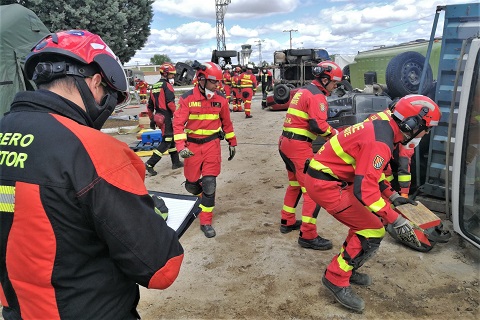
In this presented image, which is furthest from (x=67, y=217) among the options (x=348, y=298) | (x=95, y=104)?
(x=348, y=298)

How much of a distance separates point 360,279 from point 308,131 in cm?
173

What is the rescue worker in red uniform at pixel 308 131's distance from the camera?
159 inches

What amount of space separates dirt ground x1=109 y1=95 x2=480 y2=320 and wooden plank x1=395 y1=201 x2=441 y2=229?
33cm

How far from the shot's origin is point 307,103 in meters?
4.11

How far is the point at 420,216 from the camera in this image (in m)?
3.92

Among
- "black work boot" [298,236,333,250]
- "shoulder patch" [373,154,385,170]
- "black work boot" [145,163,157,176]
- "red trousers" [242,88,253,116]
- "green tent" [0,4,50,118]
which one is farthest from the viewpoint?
"red trousers" [242,88,253,116]

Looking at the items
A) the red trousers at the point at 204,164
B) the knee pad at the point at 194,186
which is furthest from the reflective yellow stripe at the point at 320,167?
the knee pad at the point at 194,186

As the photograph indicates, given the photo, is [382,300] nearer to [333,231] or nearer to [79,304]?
[333,231]

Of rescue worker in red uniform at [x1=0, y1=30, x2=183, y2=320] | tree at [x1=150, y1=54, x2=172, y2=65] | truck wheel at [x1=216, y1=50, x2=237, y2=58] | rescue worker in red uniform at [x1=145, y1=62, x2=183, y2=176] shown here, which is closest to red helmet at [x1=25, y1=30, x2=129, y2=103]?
rescue worker in red uniform at [x1=0, y1=30, x2=183, y2=320]

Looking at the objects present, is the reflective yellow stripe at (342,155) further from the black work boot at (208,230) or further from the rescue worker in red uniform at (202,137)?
the black work boot at (208,230)

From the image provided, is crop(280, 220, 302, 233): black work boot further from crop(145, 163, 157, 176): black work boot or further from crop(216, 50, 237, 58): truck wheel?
crop(216, 50, 237, 58): truck wheel

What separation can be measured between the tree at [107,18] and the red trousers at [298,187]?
1117cm

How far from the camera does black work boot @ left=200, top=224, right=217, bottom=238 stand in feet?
14.6

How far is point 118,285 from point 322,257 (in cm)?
295
